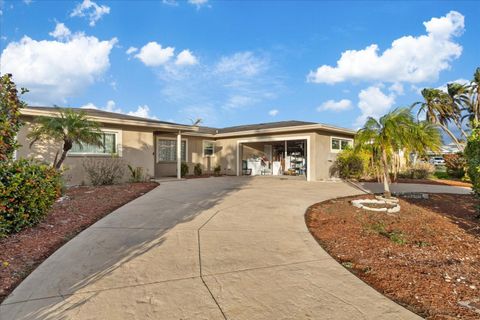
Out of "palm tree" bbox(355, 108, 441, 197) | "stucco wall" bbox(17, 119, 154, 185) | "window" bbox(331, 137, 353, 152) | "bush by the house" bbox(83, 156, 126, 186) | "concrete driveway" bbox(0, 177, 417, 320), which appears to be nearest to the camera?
"concrete driveway" bbox(0, 177, 417, 320)

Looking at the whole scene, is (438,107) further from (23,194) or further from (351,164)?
(23,194)

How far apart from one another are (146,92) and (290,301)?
18.2 metres

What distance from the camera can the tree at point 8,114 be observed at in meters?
4.31

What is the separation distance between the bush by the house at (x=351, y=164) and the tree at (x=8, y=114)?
14.0 meters

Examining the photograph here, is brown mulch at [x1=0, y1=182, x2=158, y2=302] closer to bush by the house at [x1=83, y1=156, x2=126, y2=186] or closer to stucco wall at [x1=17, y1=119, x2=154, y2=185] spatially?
bush by the house at [x1=83, y1=156, x2=126, y2=186]

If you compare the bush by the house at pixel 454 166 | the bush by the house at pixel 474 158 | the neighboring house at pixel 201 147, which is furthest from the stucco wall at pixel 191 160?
the bush by the house at pixel 454 166

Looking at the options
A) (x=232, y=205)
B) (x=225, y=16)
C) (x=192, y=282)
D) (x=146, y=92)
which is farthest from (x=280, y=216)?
(x=146, y=92)

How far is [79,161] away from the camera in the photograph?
11.7m

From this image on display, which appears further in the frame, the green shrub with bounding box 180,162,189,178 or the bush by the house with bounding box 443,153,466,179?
the bush by the house with bounding box 443,153,466,179

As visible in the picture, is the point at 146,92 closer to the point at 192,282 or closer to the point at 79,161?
the point at 79,161

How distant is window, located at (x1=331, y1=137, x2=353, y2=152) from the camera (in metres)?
16.2

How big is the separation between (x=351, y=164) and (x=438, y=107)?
736 inches

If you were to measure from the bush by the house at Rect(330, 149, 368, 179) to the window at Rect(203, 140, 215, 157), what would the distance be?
27.0ft

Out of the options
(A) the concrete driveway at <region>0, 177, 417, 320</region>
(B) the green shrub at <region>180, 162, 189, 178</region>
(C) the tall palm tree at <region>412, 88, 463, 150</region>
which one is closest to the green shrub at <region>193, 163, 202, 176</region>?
(B) the green shrub at <region>180, 162, 189, 178</region>
